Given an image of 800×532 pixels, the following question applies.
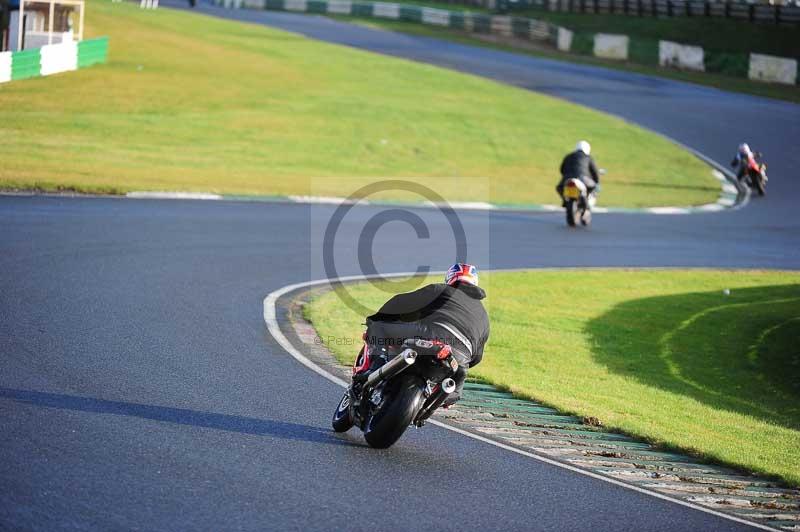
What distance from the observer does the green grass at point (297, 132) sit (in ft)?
87.8

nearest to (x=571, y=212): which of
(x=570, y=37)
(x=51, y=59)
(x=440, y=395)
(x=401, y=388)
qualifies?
(x=440, y=395)

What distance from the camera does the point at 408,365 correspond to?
784cm

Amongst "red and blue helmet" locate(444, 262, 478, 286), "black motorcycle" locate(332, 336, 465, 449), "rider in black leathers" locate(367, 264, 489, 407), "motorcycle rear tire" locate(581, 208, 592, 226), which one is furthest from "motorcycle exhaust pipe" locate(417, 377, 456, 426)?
"motorcycle rear tire" locate(581, 208, 592, 226)

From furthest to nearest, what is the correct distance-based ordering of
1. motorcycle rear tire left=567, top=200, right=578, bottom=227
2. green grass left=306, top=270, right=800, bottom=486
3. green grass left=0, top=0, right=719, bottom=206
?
1. green grass left=0, top=0, right=719, bottom=206
2. motorcycle rear tire left=567, top=200, right=578, bottom=227
3. green grass left=306, top=270, right=800, bottom=486

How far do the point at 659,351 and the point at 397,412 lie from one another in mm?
7237

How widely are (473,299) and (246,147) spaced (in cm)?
2321

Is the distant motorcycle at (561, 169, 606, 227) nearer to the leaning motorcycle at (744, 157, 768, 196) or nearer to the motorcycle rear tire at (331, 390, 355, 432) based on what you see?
the leaning motorcycle at (744, 157, 768, 196)

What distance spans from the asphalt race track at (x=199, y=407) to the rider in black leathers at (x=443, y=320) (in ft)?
2.61

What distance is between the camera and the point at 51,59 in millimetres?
35844

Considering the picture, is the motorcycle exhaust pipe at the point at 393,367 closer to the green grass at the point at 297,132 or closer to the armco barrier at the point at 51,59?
the green grass at the point at 297,132

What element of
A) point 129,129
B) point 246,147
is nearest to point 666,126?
point 246,147

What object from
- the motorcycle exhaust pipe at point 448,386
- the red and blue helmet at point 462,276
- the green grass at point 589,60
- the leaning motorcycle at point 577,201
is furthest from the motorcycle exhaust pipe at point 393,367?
the green grass at point 589,60

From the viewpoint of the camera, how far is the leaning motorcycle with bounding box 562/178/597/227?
74.5 feet

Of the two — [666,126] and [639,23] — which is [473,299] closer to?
[666,126]
